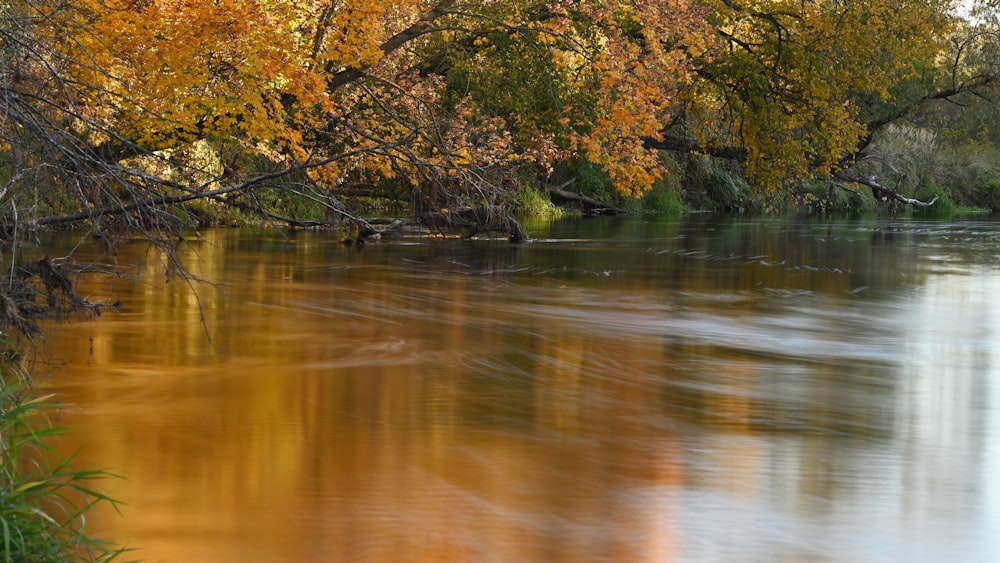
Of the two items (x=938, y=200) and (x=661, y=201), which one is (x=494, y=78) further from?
(x=938, y=200)

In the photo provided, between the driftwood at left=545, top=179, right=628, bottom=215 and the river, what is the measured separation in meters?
28.8

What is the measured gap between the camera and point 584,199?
50156mm

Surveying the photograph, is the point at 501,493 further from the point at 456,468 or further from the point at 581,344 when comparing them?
the point at 581,344

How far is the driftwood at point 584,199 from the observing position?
49.2 meters

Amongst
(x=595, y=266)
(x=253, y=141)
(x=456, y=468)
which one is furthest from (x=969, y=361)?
(x=253, y=141)

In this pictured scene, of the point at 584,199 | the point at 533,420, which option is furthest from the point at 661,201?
the point at 533,420

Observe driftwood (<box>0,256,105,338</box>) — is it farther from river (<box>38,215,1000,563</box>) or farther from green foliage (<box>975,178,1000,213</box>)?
green foliage (<box>975,178,1000,213</box>)

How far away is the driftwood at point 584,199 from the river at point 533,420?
28835 millimetres

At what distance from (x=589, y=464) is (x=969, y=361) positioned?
270 inches

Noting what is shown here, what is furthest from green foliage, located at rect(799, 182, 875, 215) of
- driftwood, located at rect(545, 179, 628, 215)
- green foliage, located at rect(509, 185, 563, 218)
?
green foliage, located at rect(509, 185, 563, 218)

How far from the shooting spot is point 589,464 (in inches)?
325

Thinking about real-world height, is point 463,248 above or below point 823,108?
below

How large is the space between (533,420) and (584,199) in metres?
40.9

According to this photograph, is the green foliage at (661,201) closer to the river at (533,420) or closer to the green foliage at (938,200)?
the green foliage at (938,200)
